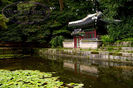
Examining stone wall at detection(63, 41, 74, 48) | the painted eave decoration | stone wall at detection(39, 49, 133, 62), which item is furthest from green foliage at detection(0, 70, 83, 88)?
stone wall at detection(63, 41, 74, 48)

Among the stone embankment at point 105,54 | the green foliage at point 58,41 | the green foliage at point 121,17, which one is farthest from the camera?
the green foliage at point 58,41

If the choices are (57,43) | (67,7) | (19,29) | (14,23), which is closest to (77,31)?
(57,43)

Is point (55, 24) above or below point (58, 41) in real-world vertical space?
above

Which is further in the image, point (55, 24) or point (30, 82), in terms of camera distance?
point (55, 24)

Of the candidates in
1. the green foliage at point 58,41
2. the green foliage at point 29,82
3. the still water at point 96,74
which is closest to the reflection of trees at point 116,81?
the still water at point 96,74

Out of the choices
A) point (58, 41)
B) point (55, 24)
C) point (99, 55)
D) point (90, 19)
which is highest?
point (55, 24)

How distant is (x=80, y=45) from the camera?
15430 mm

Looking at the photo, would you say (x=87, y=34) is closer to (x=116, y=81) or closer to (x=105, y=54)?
(x=105, y=54)

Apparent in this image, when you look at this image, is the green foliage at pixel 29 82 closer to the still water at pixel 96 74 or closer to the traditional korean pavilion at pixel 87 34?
the still water at pixel 96 74

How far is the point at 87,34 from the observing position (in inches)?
650

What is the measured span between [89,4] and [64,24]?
5942mm

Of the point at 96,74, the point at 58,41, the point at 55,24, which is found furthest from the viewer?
the point at 55,24

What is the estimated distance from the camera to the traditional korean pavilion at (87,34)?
14.0 meters

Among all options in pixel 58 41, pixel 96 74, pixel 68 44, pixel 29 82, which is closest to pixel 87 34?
pixel 68 44
